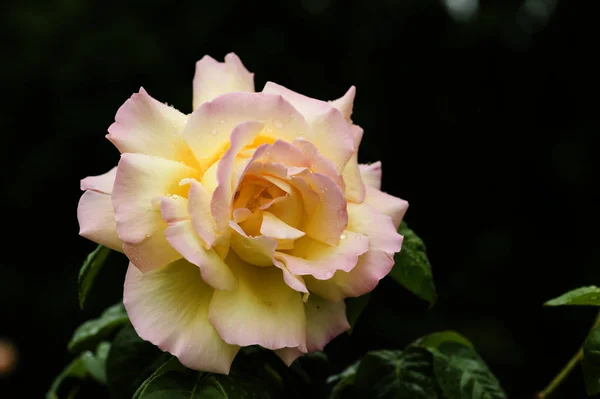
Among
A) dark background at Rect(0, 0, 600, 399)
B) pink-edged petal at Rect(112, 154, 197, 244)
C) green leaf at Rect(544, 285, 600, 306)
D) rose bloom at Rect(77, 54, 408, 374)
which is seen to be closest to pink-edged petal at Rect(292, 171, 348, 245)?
rose bloom at Rect(77, 54, 408, 374)

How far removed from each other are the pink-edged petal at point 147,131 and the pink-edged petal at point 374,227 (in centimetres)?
16

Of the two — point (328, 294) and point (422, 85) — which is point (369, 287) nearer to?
point (328, 294)

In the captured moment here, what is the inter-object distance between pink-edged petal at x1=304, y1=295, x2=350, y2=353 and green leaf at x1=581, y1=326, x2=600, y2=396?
23 cm

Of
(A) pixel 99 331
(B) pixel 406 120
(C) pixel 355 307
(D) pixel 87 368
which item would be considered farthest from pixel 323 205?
(B) pixel 406 120

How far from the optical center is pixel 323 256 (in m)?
0.64

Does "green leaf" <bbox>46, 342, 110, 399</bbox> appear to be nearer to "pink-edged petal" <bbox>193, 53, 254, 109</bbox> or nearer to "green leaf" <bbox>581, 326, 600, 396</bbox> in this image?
"pink-edged petal" <bbox>193, 53, 254, 109</bbox>

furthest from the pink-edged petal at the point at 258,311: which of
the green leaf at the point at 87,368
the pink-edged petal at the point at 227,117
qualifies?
the green leaf at the point at 87,368

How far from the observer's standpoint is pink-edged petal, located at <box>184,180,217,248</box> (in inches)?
23.1

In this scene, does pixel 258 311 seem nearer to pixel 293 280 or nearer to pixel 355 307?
pixel 293 280

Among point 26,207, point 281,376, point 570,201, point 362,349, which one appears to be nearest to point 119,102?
point 26,207

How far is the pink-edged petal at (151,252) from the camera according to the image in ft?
1.96

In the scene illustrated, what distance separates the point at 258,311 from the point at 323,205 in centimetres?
11

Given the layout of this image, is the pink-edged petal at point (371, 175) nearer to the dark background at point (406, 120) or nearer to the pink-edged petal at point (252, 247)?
the pink-edged petal at point (252, 247)

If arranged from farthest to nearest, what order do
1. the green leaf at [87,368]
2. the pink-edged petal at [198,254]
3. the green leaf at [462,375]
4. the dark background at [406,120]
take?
the dark background at [406,120] → the green leaf at [87,368] → the green leaf at [462,375] → the pink-edged petal at [198,254]
